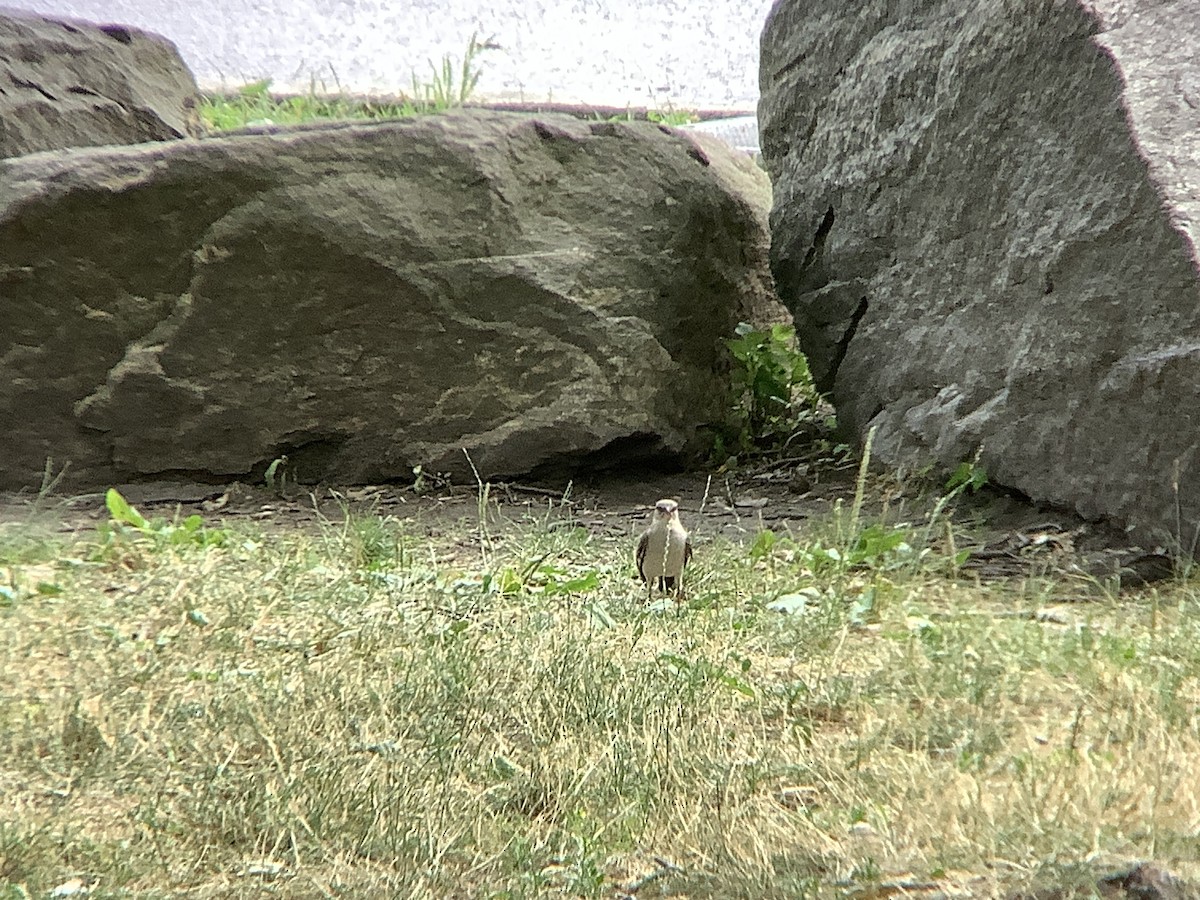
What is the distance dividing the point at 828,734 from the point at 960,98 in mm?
2548

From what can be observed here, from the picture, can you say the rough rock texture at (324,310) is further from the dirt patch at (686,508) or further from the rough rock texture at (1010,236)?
the rough rock texture at (1010,236)

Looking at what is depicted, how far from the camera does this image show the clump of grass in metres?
6.88

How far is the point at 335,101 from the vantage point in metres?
7.59

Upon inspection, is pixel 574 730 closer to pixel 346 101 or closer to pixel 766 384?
pixel 766 384

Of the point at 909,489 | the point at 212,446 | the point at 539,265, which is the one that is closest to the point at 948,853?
the point at 909,489

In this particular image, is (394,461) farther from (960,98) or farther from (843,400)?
(960,98)

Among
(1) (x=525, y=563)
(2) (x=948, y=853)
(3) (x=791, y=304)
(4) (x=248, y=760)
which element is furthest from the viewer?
(3) (x=791, y=304)

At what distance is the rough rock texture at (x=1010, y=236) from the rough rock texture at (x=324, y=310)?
2.66 feet

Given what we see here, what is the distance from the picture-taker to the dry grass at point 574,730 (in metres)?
2.01

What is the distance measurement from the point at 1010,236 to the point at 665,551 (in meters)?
1.60

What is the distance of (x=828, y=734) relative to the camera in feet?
8.45

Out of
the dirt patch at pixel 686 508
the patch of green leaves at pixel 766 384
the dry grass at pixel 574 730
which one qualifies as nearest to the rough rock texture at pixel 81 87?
the dirt patch at pixel 686 508

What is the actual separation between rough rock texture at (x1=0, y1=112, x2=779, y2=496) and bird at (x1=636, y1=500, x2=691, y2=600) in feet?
4.69

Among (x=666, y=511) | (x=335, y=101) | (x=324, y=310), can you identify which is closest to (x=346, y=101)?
(x=335, y=101)
